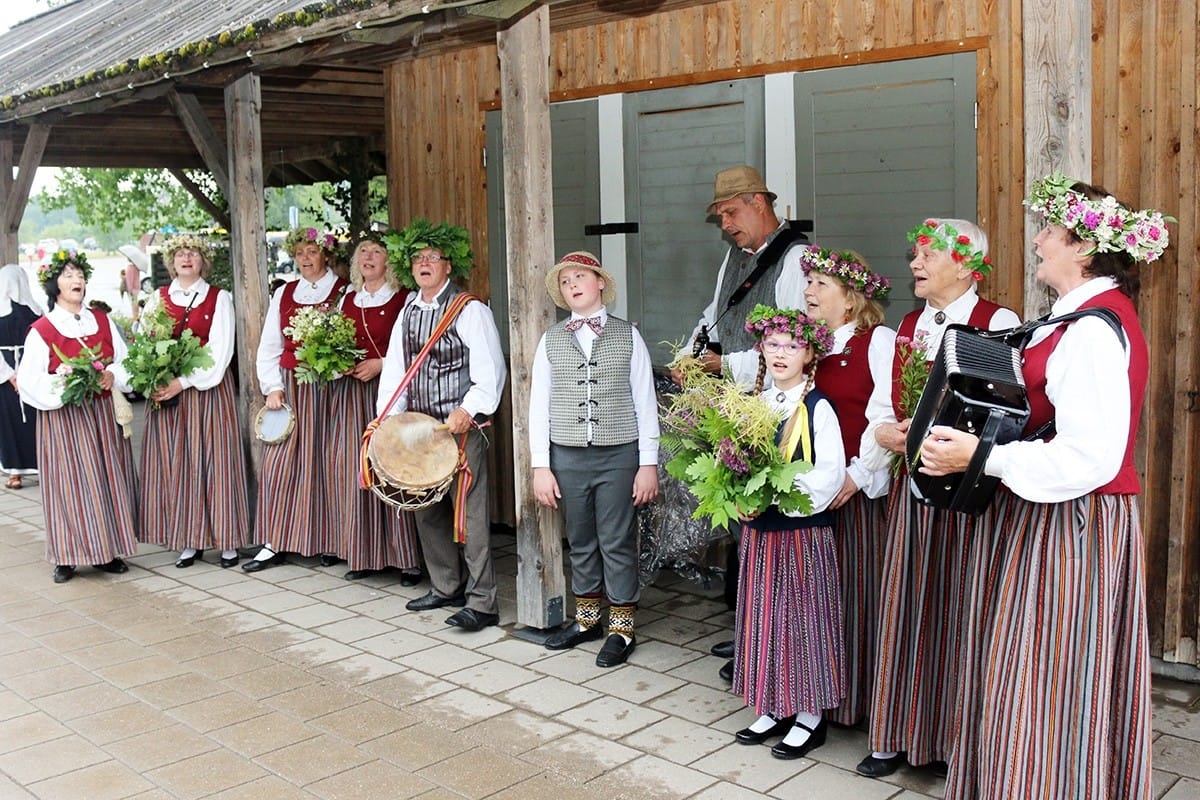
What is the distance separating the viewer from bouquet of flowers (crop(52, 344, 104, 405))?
256 inches

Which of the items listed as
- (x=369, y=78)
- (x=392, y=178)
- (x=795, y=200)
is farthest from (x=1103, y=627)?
(x=369, y=78)

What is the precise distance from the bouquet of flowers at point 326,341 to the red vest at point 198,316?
67 centimetres

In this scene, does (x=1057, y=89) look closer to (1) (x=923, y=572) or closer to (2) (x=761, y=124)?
(1) (x=923, y=572)

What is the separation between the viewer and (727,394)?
389 cm

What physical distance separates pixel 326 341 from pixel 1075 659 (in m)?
4.29

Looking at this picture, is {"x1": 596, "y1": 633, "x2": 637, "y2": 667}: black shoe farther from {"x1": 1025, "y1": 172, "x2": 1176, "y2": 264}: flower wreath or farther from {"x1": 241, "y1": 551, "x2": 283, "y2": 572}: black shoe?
{"x1": 1025, "y1": 172, "x2": 1176, "y2": 264}: flower wreath

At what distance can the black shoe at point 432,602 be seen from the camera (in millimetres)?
5992

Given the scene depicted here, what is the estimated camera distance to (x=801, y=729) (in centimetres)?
410

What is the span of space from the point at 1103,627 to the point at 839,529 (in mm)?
1232

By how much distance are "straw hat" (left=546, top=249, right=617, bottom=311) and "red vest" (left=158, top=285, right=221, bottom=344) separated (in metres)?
2.50

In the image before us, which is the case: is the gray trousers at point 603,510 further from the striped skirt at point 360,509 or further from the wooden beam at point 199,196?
the wooden beam at point 199,196

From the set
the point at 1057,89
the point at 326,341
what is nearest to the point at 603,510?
the point at 326,341

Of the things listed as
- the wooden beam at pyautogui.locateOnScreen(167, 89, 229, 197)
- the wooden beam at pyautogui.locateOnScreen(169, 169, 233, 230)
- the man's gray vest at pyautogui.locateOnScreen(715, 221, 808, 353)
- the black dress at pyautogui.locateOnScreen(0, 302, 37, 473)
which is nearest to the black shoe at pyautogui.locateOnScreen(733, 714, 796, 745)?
the man's gray vest at pyautogui.locateOnScreen(715, 221, 808, 353)

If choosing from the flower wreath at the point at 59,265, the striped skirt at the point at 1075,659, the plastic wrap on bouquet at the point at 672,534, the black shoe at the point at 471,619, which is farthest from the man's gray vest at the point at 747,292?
the flower wreath at the point at 59,265
